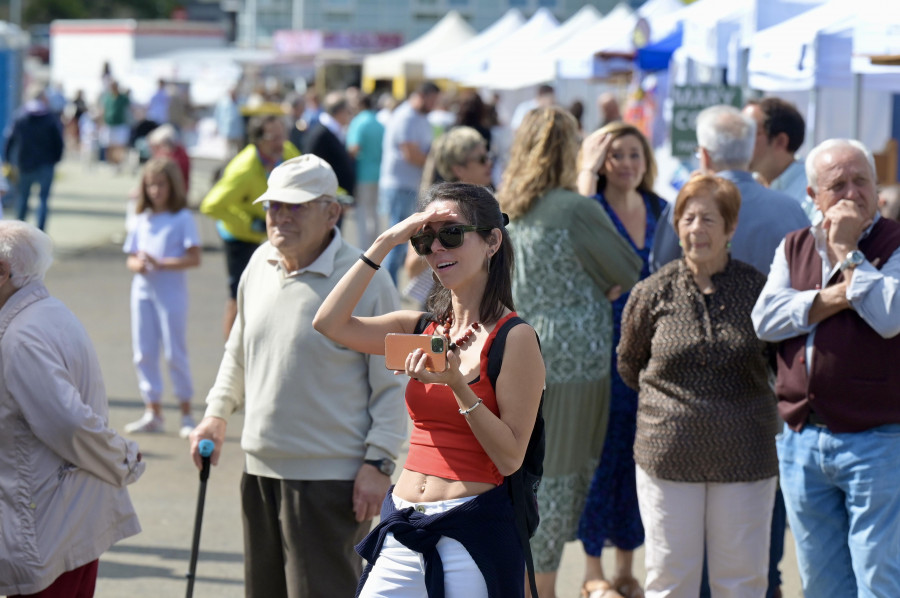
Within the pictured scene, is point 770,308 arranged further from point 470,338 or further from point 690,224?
point 470,338

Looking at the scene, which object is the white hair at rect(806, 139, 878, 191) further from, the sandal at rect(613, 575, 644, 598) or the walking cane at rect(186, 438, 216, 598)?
the walking cane at rect(186, 438, 216, 598)

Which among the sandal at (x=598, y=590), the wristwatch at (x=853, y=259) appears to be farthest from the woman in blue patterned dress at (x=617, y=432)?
the wristwatch at (x=853, y=259)

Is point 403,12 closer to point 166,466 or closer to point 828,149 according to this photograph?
point 166,466

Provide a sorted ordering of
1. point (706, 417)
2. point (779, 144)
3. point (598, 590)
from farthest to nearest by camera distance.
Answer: point (779, 144), point (598, 590), point (706, 417)

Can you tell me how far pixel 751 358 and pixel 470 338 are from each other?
1562 mm

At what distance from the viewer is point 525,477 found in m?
3.43

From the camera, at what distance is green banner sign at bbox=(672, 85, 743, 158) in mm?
10125

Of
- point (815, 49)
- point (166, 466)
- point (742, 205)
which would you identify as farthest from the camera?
point (166, 466)

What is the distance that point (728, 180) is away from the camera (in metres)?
4.97

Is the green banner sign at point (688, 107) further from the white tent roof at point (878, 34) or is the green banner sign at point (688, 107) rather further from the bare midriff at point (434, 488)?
the bare midriff at point (434, 488)

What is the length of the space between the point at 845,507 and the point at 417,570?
5.96ft

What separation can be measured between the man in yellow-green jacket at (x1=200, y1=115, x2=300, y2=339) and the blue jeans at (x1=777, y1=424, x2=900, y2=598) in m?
4.76

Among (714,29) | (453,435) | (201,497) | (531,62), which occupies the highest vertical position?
(531,62)

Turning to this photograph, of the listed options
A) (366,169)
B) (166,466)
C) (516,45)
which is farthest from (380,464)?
(516,45)
